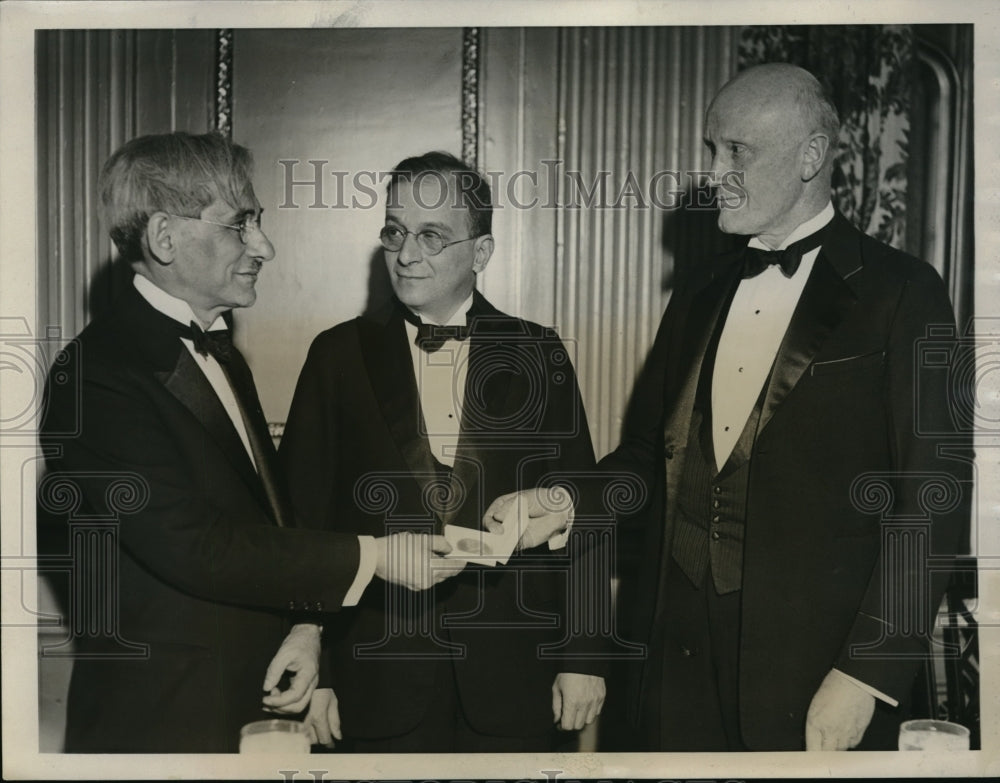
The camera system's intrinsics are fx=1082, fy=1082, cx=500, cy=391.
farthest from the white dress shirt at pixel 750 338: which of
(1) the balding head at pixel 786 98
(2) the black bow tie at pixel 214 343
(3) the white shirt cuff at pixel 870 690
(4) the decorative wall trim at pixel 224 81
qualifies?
(4) the decorative wall trim at pixel 224 81

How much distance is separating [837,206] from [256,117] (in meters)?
1.60

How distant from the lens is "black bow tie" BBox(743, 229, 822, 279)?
9.47 feet

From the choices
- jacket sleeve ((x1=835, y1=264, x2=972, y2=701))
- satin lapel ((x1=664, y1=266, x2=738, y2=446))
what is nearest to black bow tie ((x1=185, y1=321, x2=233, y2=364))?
satin lapel ((x1=664, y1=266, x2=738, y2=446))

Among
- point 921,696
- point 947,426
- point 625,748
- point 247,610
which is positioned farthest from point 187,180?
point 921,696

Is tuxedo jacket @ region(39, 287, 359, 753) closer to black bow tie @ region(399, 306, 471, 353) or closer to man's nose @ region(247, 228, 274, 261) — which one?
man's nose @ region(247, 228, 274, 261)

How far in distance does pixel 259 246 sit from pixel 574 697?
1507 millimetres

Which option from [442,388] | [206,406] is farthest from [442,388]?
[206,406]

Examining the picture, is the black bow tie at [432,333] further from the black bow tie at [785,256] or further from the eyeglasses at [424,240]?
the black bow tie at [785,256]

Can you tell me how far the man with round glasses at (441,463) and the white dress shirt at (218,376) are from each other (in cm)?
4

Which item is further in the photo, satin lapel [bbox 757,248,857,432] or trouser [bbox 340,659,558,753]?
trouser [bbox 340,659,558,753]

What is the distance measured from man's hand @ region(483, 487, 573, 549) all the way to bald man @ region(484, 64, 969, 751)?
28 millimetres

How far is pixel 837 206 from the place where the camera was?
292 centimetres

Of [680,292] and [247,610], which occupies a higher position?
[680,292]

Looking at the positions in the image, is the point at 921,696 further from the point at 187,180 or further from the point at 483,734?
the point at 187,180
